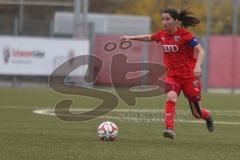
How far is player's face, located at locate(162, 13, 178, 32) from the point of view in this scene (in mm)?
11219

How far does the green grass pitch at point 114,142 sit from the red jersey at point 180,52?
991 mm

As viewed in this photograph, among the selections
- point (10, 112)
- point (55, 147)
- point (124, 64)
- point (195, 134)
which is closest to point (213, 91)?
point (124, 64)

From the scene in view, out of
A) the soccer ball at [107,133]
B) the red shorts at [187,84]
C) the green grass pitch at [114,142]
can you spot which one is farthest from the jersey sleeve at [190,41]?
the soccer ball at [107,133]

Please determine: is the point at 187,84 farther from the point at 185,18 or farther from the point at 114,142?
the point at 114,142

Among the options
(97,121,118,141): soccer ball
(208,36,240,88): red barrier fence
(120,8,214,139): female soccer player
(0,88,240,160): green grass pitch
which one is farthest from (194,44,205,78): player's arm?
(208,36,240,88): red barrier fence

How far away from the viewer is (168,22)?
36.8 feet

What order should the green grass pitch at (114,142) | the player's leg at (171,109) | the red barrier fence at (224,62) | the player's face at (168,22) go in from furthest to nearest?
the red barrier fence at (224,62)
the player's face at (168,22)
the player's leg at (171,109)
the green grass pitch at (114,142)

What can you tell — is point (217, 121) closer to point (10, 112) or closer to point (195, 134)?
point (195, 134)

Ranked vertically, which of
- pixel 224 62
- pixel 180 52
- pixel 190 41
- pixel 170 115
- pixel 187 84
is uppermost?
pixel 190 41

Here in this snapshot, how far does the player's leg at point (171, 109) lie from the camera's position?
10.9m

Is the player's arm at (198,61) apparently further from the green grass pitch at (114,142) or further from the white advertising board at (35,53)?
the white advertising board at (35,53)

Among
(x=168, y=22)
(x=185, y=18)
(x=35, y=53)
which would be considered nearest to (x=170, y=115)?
(x=168, y=22)

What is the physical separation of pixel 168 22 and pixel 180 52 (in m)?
0.49

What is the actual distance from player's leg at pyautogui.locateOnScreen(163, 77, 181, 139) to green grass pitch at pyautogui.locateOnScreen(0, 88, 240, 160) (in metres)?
0.13
